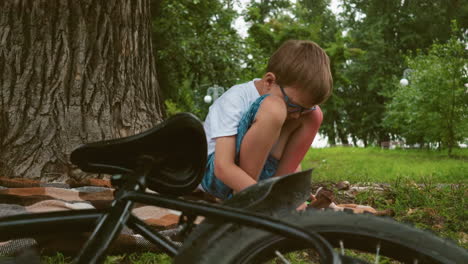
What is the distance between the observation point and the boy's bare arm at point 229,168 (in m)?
1.93

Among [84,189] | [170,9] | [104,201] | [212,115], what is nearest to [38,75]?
[84,189]

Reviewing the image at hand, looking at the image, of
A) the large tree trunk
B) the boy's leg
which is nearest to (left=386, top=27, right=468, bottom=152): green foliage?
the large tree trunk

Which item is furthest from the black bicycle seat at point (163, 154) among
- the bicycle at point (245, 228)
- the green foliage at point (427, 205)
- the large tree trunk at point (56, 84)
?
the large tree trunk at point (56, 84)

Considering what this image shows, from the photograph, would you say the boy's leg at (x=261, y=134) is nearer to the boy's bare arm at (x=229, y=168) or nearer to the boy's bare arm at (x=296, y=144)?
the boy's bare arm at (x=229, y=168)

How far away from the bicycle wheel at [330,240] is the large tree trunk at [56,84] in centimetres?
232

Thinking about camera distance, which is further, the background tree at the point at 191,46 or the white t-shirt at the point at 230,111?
the background tree at the point at 191,46

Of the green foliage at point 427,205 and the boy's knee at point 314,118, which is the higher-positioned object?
the boy's knee at point 314,118

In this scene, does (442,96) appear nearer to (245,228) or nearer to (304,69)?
(304,69)

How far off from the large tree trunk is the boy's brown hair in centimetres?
157

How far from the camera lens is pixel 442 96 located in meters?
13.7

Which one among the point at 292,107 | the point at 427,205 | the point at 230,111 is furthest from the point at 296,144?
the point at 427,205

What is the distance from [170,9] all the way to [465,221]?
1001cm

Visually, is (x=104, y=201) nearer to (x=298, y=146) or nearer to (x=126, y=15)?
(x=298, y=146)

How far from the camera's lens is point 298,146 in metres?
2.39
